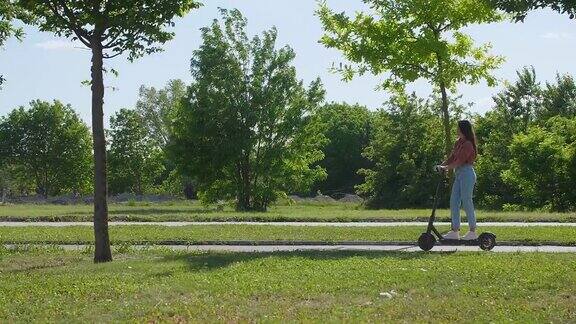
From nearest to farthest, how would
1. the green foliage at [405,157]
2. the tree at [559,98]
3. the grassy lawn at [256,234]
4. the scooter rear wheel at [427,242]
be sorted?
the scooter rear wheel at [427,242], the grassy lawn at [256,234], the green foliage at [405,157], the tree at [559,98]

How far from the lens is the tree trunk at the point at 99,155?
11.9 m

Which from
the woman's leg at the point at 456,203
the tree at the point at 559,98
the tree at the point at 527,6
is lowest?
the woman's leg at the point at 456,203

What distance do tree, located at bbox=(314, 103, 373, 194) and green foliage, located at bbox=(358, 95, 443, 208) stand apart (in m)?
26.3

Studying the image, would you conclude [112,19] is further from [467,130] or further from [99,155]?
[467,130]

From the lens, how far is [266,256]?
11.5 metres

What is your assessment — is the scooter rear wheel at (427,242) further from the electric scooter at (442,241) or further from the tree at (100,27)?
the tree at (100,27)

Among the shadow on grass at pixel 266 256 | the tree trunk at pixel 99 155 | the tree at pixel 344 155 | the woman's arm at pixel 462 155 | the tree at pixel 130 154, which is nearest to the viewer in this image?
the shadow on grass at pixel 266 256

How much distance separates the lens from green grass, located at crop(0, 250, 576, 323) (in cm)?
710

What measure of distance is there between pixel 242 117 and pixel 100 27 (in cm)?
2176

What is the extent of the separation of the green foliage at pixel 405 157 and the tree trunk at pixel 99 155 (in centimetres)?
2942

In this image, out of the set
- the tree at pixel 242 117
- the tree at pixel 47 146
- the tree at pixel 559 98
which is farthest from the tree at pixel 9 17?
the tree at pixel 47 146

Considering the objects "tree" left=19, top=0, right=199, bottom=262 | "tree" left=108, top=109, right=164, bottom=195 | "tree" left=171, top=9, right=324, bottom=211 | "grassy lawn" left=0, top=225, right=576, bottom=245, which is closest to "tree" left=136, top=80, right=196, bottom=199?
"tree" left=108, top=109, right=164, bottom=195

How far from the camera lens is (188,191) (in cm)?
6231

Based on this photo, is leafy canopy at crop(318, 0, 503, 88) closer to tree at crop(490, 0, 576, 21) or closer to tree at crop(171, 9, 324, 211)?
tree at crop(490, 0, 576, 21)
